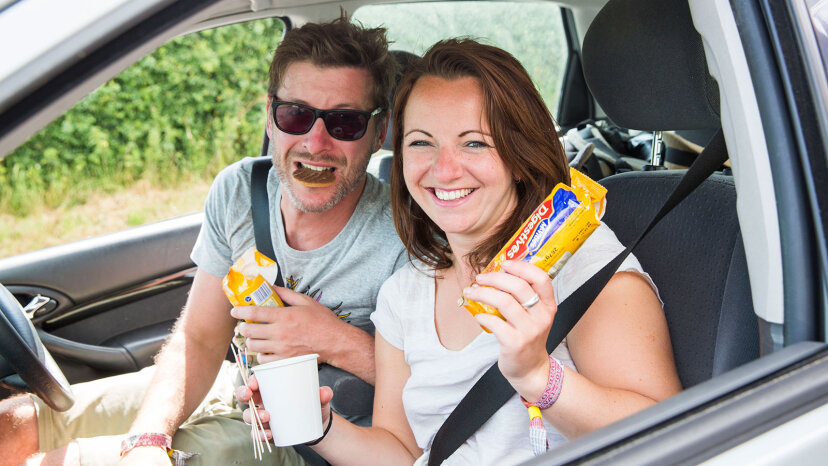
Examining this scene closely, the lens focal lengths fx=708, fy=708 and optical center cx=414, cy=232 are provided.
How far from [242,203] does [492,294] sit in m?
1.26

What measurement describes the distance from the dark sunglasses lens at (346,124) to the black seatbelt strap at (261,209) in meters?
0.34

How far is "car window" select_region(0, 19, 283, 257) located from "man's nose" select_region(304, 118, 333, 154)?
7.93 ft

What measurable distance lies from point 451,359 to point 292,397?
1.18ft

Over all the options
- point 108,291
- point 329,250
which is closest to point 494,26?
point 329,250

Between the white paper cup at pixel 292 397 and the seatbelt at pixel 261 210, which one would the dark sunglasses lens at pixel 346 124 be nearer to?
the seatbelt at pixel 261 210

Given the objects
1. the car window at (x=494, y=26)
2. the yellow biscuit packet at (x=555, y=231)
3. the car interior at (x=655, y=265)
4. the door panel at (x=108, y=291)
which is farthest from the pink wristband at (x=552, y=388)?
the door panel at (x=108, y=291)

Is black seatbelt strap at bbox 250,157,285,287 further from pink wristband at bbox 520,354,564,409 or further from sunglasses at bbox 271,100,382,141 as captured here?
pink wristband at bbox 520,354,564,409

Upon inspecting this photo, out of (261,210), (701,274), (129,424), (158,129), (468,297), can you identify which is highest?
(158,129)

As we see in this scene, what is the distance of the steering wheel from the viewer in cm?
185

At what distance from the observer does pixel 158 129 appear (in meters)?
5.40

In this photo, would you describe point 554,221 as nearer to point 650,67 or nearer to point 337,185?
point 650,67

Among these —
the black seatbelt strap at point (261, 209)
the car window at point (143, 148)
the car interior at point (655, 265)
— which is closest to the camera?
the car interior at point (655, 265)

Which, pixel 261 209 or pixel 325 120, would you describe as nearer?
pixel 325 120

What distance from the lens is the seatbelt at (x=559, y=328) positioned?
132 centimetres
